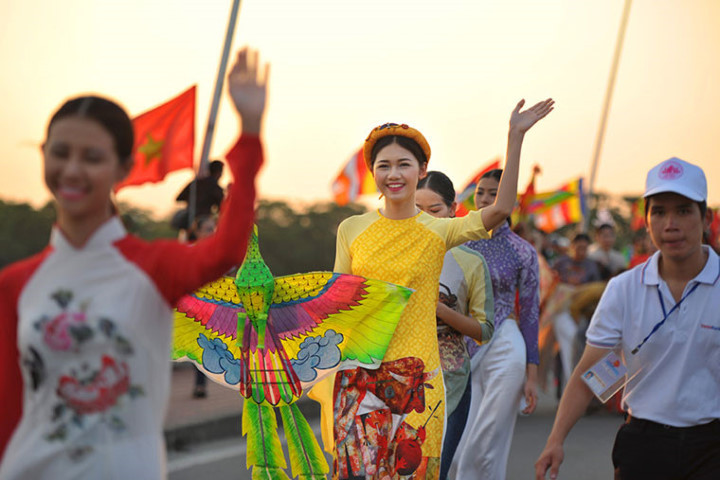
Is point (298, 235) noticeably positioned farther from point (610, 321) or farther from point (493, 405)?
point (610, 321)

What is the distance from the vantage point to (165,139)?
10.1 meters

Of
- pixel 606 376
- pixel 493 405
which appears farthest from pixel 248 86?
pixel 493 405

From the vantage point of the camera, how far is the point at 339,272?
209 inches

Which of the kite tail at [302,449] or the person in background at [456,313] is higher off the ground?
the person in background at [456,313]

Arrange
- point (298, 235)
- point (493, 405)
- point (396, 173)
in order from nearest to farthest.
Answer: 1. point (396, 173)
2. point (493, 405)
3. point (298, 235)

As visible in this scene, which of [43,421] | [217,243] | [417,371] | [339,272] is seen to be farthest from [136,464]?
[339,272]

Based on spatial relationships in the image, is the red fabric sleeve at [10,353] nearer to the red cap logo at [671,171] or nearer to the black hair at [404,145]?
the red cap logo at [671,171]

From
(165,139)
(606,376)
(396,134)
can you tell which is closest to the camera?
(606,376)

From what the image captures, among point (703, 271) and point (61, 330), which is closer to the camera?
point (61, 330)

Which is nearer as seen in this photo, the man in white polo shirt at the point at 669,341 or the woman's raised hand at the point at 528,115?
the man in white polo shirt at the point at 669,341

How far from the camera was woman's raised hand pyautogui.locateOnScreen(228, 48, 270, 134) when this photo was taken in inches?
99.0

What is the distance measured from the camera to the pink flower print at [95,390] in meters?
2.53

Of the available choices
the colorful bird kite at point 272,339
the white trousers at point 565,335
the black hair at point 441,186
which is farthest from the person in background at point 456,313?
the white trousers at point 565,335

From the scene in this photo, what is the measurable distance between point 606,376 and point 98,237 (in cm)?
220
